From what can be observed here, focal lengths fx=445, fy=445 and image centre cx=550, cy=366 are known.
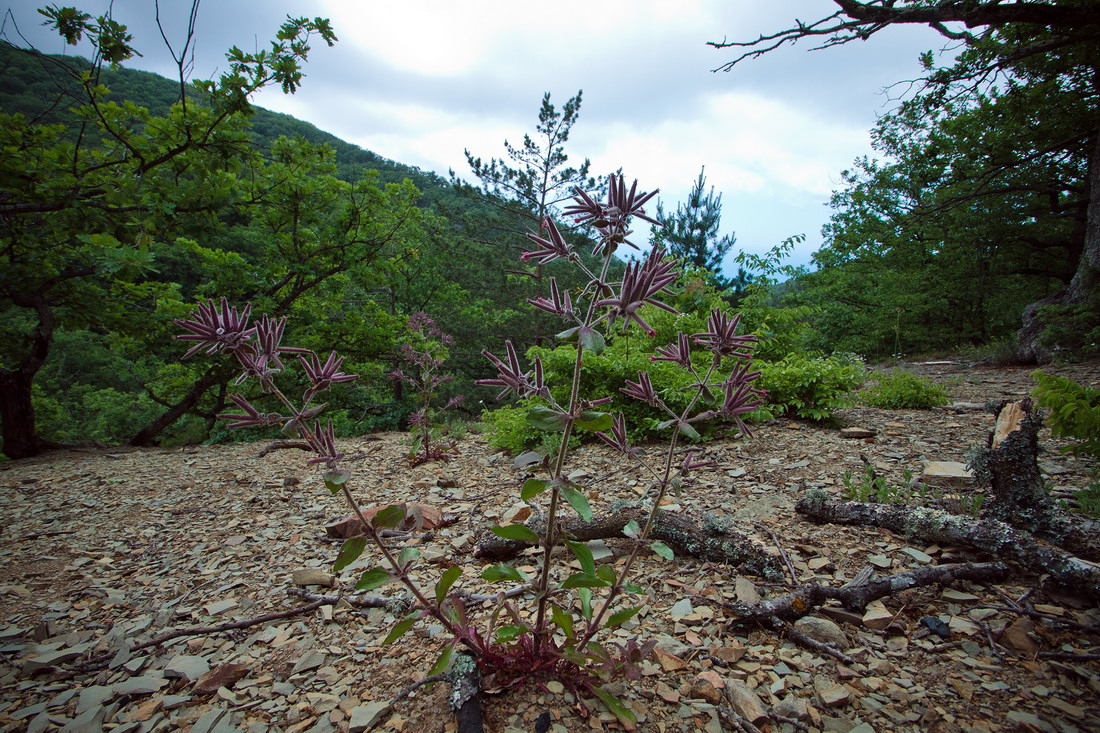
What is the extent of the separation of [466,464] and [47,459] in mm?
5786

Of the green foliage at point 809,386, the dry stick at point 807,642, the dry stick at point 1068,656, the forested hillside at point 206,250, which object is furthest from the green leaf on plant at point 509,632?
the green foliage at point 809,386

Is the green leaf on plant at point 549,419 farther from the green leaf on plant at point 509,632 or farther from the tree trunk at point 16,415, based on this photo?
the tree trunk at point 16,415

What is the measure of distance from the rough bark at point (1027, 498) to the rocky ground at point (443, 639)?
236 mm

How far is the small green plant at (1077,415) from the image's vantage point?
236cm

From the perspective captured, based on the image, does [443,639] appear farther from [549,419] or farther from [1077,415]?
[1077,415]

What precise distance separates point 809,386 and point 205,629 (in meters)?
5.24

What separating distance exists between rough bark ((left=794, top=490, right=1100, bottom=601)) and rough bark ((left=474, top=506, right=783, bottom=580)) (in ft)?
1.85

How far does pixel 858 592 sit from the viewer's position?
5.93 ft

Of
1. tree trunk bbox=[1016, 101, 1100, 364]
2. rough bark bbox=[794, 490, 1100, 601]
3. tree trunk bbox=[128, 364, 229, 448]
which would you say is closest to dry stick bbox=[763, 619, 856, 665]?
rough bark bbox=[794, 490, 1100, 601]

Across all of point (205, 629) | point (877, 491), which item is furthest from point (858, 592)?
point (205, 629)

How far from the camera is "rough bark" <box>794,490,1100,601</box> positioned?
1688mm

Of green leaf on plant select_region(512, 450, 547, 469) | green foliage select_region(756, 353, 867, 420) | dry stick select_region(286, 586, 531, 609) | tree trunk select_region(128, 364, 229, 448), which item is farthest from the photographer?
tree trunk select_region(128, 364, 229, 448)

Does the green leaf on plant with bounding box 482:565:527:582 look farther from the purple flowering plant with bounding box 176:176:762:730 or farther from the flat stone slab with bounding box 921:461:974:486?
the flat stone slab with bounding box 921:461:974:486

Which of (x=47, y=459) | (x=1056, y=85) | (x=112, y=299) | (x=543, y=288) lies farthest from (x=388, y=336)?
(x=1056, y=85)
